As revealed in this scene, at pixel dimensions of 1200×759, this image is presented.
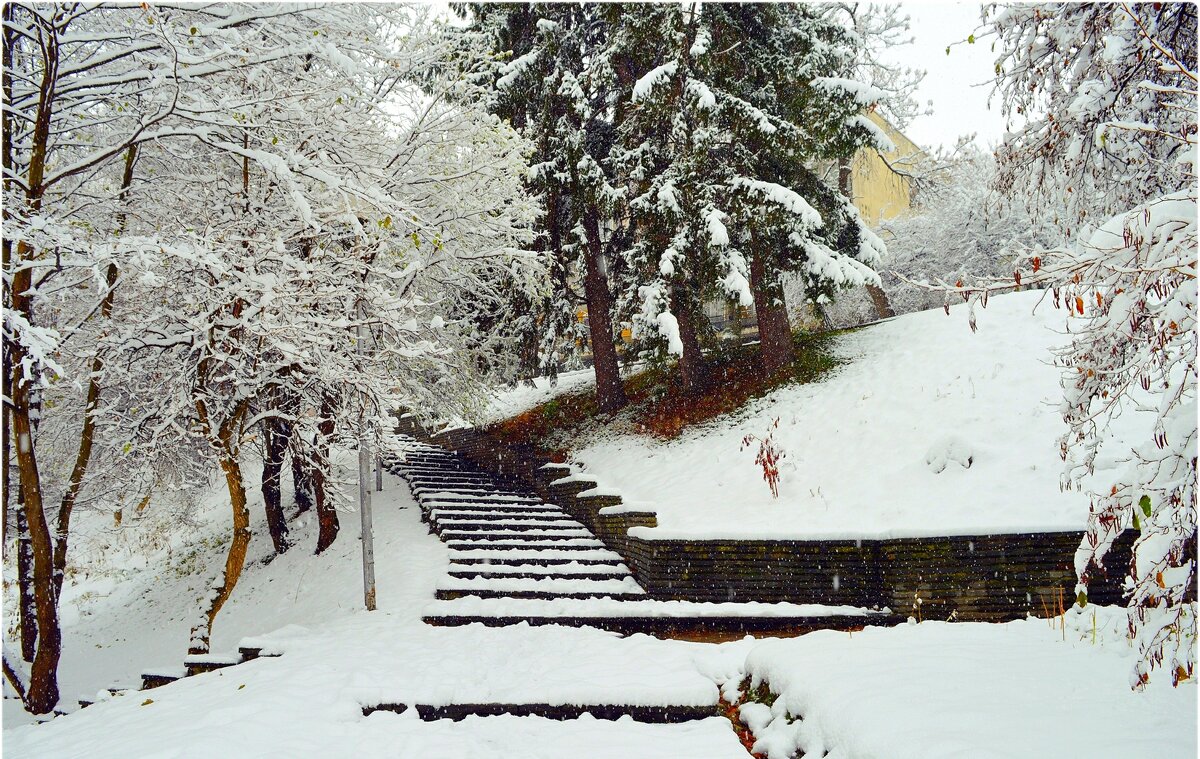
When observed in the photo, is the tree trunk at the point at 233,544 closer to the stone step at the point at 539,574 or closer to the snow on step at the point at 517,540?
the stone step at the point at 539,574

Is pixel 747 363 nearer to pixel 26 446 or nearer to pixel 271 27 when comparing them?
pixel 271 27

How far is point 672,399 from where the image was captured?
13.6 metres

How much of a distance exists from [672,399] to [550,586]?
642cm

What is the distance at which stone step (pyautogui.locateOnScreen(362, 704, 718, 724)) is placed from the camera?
4.94 metres

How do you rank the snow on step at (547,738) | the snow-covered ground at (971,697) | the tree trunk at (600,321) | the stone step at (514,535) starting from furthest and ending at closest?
the tree trunk at (600,321) < the stone step at (514,535) < the snow on step at (547,738) < the snow-covered ground at (971,697)

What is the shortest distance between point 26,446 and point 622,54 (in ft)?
39.2

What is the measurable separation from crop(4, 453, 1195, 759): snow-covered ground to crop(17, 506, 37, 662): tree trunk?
0.84 metres

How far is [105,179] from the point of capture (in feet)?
26.0

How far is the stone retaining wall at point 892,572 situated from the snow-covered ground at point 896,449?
15cm

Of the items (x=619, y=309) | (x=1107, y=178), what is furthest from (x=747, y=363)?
(x=1107, y=178)

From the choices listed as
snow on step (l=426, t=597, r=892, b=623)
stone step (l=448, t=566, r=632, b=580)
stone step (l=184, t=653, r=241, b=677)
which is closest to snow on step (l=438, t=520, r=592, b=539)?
stone step (l=448, t=566, r=632, b=580)

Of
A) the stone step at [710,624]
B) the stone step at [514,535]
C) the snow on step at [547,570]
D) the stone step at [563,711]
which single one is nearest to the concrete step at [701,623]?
the stone step at [710,624]

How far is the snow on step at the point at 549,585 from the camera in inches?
310

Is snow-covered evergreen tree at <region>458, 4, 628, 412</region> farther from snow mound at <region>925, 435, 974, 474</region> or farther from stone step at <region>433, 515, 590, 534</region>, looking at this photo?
snow mound at <region>925, 435, 974, 474</region>
